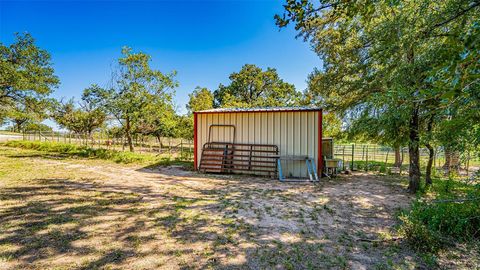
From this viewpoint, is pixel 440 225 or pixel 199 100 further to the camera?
pixel 199 100

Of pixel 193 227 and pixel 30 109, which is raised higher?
pixel 30 109

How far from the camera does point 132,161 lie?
10.2 m

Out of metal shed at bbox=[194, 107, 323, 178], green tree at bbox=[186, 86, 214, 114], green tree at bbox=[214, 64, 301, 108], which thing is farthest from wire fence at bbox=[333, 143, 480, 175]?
green tree at bbox=[186, 86, 214, 114]

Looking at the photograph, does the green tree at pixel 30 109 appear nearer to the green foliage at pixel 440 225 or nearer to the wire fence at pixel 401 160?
the wire fence at pixel 401 160

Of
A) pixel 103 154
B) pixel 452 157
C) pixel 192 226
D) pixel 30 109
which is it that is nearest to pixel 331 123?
pixel 452 157

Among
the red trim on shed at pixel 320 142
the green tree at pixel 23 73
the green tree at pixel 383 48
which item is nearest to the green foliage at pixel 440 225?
the green tree at pixel 383 48

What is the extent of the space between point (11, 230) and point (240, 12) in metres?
11.7

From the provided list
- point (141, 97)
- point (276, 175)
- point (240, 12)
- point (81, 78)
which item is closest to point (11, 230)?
point (276, 175)

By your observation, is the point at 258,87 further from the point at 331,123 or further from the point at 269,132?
the point at 269,132

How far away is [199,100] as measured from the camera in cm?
2105

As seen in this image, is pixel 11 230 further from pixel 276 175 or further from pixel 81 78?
pixel 81 78

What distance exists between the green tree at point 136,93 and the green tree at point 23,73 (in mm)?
3284

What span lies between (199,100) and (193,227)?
60.9 ft

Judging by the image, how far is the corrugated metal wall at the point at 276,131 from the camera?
7.59 m
